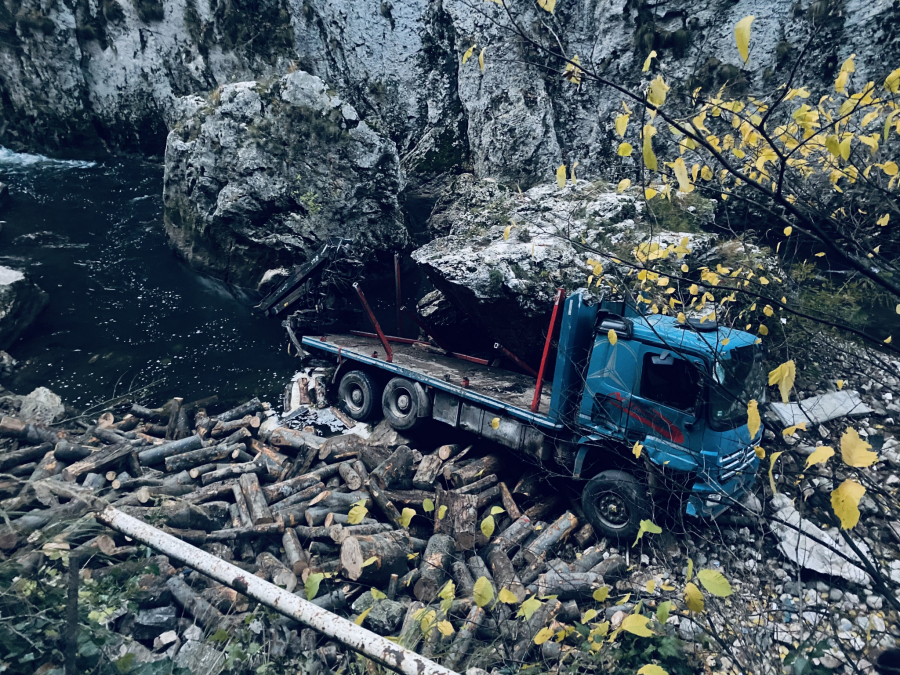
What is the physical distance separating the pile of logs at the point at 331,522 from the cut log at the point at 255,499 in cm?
2

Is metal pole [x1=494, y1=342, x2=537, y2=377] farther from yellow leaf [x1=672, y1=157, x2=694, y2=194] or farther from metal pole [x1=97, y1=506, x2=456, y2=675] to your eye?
yellow leaf [x1=672, y1=157, x2=694, y2=194]

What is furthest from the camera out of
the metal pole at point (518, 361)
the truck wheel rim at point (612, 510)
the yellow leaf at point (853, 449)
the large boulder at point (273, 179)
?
the large boulder at point (273, 179)

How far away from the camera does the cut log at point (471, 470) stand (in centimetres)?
698

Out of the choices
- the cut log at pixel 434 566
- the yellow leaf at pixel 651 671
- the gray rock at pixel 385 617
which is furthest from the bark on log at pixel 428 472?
the yellow leaf at pixel 651 671

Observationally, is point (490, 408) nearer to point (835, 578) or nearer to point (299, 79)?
point (835, 578)

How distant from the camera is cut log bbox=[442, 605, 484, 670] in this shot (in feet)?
13.5

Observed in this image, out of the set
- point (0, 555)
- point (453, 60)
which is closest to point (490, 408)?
point (0, 555)

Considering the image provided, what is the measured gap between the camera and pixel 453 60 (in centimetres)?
1596

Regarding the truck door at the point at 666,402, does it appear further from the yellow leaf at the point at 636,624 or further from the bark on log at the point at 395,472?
the yellow leaf at the point at 636,624

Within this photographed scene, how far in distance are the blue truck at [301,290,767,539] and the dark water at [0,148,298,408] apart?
202 inches

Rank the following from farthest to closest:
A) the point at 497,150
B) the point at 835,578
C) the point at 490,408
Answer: the point at 497,150 < the point at 490,408 < the point at 835,578

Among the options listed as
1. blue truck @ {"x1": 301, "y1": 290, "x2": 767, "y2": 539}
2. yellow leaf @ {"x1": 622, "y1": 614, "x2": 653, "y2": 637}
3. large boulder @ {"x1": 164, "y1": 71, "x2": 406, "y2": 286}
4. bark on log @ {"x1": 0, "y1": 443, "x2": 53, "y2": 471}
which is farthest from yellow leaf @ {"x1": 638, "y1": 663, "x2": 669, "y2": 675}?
large boulder @ {"x1": 164, "y1": 71, "x2": 406, "y2": 286}

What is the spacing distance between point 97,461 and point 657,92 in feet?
24.5

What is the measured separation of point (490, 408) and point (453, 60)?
1292cm
